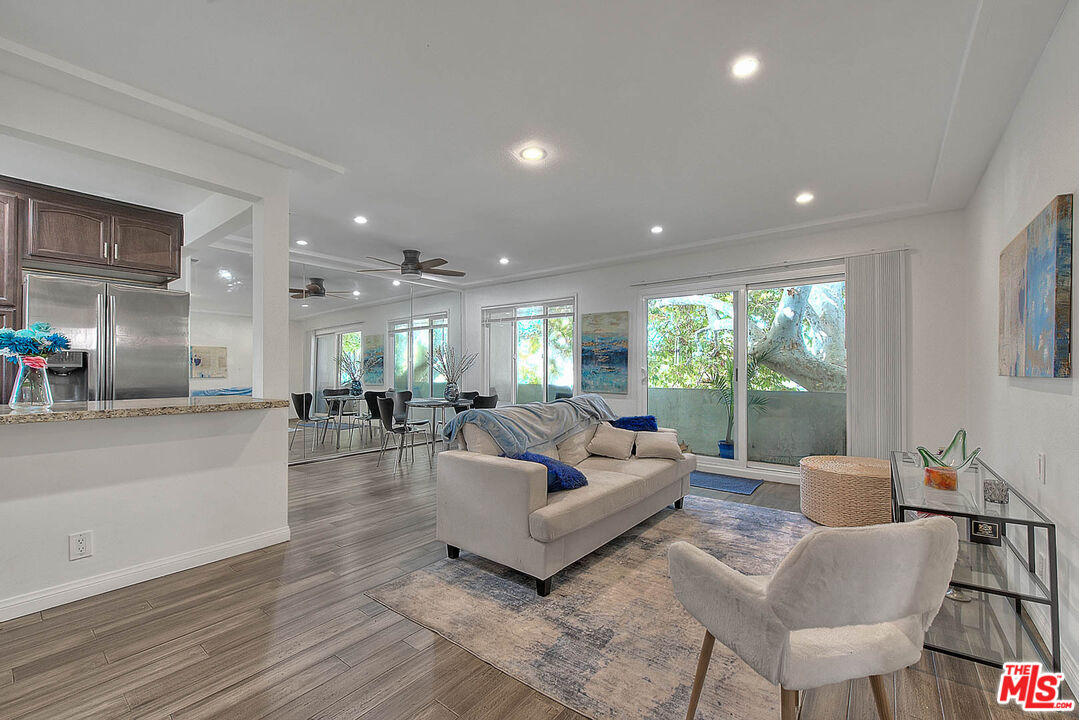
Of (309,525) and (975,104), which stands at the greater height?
(975,104)

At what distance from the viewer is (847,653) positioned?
131 centimetres

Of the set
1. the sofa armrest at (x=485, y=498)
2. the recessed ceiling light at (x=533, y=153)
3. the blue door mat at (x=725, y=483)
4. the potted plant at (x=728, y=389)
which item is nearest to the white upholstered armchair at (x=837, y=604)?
the sofa armrest at (x=485, y=498)

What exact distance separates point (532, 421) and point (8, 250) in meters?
3.94

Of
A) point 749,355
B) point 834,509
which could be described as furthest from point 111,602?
point 749,355

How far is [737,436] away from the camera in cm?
540

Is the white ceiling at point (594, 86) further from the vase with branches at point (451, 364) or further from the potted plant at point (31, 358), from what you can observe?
the vase with branches at point (451, 364)

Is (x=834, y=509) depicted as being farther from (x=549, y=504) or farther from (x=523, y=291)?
(x=523, y=291)

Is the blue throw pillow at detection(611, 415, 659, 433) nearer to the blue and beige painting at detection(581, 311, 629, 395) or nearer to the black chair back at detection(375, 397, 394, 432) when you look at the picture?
the blue and beige painting at detection(581, 311, 629, 395)

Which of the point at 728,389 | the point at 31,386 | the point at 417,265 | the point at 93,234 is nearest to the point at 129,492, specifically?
the point at 31,386

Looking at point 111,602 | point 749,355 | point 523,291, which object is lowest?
point 111,602

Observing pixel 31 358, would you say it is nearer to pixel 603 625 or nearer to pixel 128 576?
pixel 128 576

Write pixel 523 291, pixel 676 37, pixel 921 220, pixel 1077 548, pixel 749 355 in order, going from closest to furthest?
pixel 1077 548, pixel 676 37, pixel 921 220, pixel 749 355, pixel 523 291

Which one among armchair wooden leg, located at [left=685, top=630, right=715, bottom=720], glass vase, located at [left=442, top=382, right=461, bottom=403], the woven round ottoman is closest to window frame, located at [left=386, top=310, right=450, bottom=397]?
glass vase, located at [left=442, top=382, right=461, bottom=403]

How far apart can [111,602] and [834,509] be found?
15.4ft
